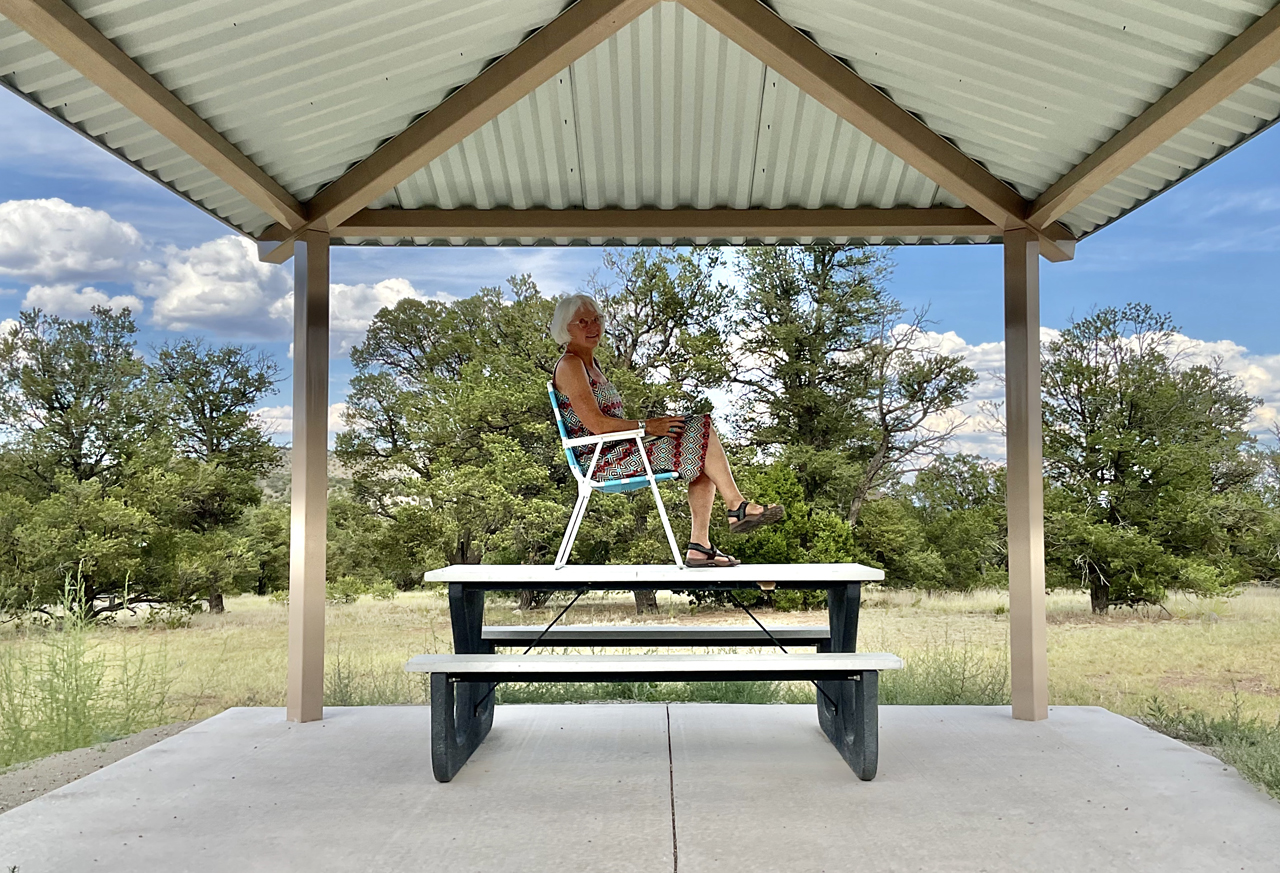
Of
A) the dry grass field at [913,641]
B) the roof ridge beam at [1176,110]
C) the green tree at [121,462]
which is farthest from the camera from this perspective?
the green tree at [121,462]

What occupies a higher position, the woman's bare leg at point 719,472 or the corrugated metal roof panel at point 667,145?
the corrugated metal roof panel at point 667,145

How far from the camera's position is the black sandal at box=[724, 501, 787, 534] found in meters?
4.33

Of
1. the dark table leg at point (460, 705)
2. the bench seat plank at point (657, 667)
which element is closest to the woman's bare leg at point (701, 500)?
the bench seat plank at point (657, 667)

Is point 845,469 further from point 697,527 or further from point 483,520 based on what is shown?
point 697,527

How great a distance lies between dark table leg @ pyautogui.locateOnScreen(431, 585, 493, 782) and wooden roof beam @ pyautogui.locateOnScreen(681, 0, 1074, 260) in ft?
8.79

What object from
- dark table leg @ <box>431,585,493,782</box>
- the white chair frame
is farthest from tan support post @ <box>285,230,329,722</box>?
the white chair frame

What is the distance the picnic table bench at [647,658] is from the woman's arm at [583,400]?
0.66m

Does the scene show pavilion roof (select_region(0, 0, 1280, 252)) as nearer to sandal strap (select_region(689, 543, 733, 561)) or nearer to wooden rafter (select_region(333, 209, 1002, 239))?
wooden rafter (select_region(333, 209, 1002, 239))

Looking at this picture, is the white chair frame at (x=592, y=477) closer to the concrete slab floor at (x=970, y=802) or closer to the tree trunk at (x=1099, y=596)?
the concrete slab floor at (x=970, y=802)

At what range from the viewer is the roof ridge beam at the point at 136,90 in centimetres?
306

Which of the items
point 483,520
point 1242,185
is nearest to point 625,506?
point 483,520

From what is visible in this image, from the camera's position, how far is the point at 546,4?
12.9 feet

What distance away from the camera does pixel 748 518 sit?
14.5 ft

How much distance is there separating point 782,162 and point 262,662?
810 centimetres
